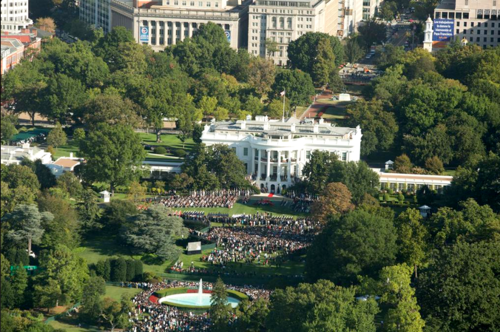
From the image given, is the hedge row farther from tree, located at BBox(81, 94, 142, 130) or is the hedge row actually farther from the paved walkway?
the paved walkway

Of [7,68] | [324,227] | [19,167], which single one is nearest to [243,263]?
[324,227]

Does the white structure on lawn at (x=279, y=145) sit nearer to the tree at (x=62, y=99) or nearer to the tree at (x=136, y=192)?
the tree at (x=136, y=192)

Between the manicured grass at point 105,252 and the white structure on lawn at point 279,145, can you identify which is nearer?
the manicured grass at point 105,252

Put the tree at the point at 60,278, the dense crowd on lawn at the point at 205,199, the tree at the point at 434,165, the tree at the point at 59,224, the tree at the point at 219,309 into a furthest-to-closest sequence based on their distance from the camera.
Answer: the tree at the point at 434,165 → the dense crowd on lawn at the point at 205,199 → the tree at the point at 59,224 → the tree at the point at 60,278 → the tree at the point at 219,309

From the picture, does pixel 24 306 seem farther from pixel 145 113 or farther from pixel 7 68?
pixel 7 68

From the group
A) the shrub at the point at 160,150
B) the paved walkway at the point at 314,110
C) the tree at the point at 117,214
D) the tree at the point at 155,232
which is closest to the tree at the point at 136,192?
the tree at the point at 117,214
